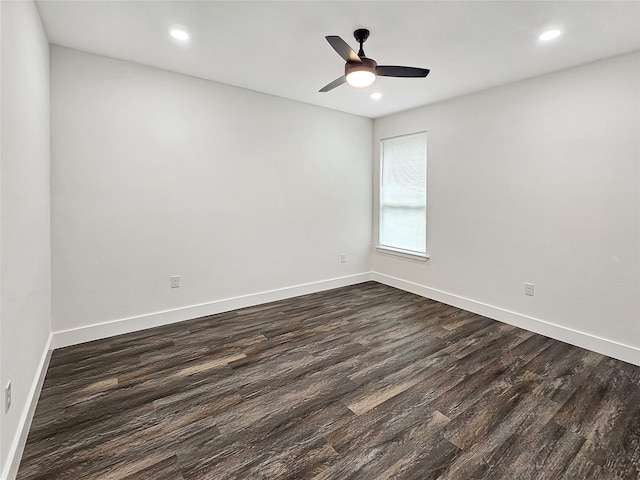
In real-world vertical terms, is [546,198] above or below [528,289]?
above

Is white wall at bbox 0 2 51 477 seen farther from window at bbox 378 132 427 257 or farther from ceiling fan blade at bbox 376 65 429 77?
window at bbox 378 132 427 257

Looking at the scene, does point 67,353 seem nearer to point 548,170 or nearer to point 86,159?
point 86,159

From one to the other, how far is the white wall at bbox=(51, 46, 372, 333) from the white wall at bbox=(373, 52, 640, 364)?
164 centimetres

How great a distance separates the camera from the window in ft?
15.0

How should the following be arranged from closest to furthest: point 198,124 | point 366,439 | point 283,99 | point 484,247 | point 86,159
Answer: point 366,439
point 86,159
point 198,124
point 484,247
point 283,99

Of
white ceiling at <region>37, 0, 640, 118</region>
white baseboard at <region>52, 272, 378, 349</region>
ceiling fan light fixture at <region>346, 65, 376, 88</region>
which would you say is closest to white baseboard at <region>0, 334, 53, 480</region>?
white baseboard at <region>52, 272, 378, 349</region>

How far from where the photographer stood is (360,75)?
2375 millimetres

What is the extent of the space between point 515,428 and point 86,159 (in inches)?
157

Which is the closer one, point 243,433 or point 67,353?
point 243,433

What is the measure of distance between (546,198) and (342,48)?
2.59 metres

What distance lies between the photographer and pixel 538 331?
3.35 metres

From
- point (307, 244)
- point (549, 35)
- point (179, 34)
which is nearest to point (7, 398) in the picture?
point (179, 34)

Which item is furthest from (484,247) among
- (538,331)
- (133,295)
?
(133,295)

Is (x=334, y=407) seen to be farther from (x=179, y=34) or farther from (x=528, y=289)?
(x=179, y=34)
